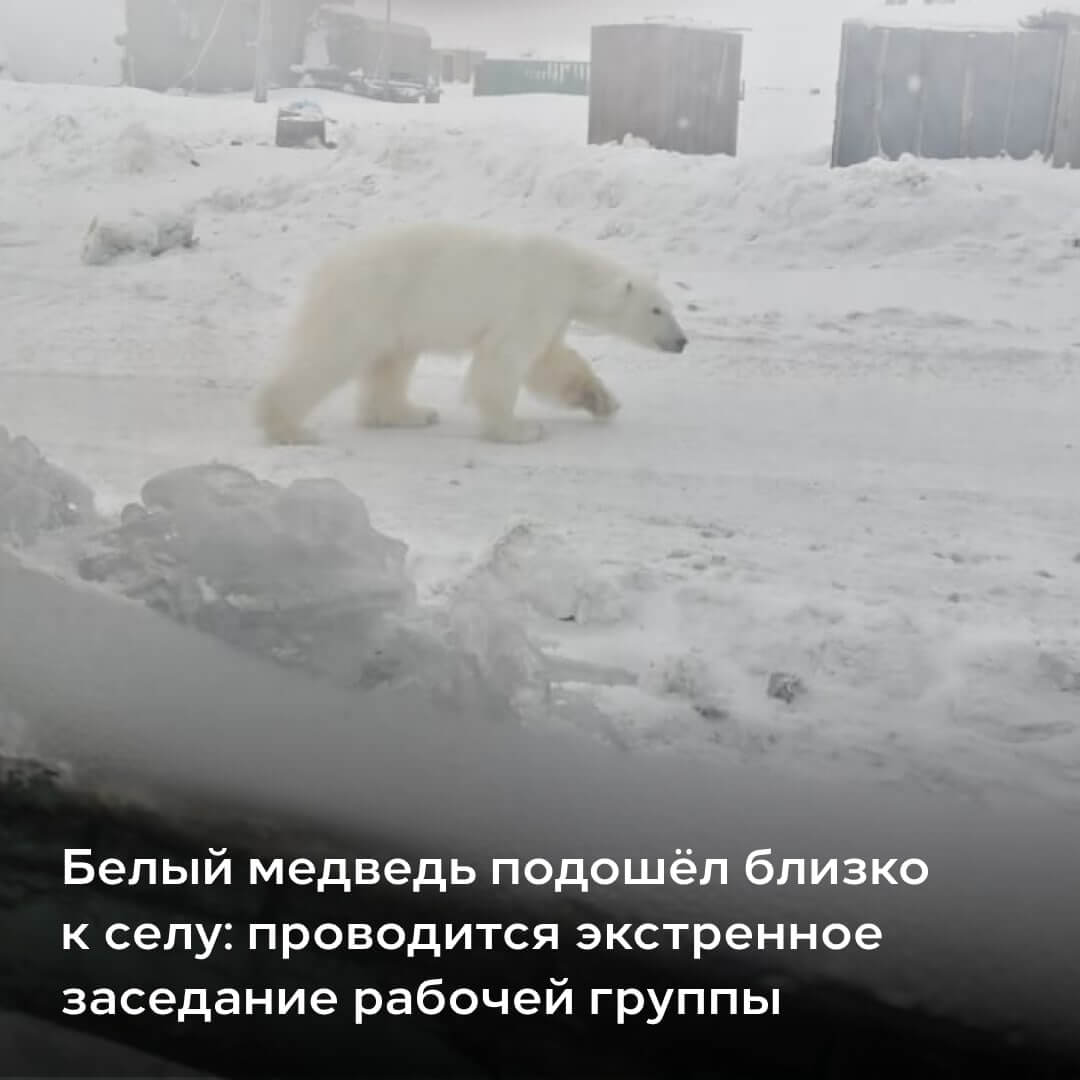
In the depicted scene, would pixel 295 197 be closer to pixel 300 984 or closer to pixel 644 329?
pixel 644 329

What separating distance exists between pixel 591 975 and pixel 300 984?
0.65ft

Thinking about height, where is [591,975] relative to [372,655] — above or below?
below

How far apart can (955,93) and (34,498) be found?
1100 mm

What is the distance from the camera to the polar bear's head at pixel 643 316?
178cm

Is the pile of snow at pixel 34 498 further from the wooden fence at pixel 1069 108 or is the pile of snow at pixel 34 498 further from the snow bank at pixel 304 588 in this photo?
the wooden fence at pixel 1069 108

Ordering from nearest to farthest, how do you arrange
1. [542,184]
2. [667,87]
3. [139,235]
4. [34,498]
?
1. [34,498]
2. [667,87]
3. [542,184]
4. [139,235]

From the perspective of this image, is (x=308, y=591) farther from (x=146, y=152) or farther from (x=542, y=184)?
(x=146, y=152)

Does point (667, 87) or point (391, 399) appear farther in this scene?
point (391, 399)

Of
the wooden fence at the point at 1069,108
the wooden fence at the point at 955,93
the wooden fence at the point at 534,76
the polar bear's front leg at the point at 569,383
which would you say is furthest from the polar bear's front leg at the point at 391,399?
the wooden fence at the point at 1069,108

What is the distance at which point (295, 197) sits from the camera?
1744 mm

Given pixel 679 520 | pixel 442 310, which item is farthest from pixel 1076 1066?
pixel 442 310

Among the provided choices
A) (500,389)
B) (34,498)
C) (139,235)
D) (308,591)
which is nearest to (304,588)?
(308,591)

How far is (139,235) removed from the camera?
6.05ft

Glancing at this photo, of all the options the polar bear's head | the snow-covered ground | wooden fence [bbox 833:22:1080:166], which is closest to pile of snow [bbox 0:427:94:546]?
the snow-covered ground
